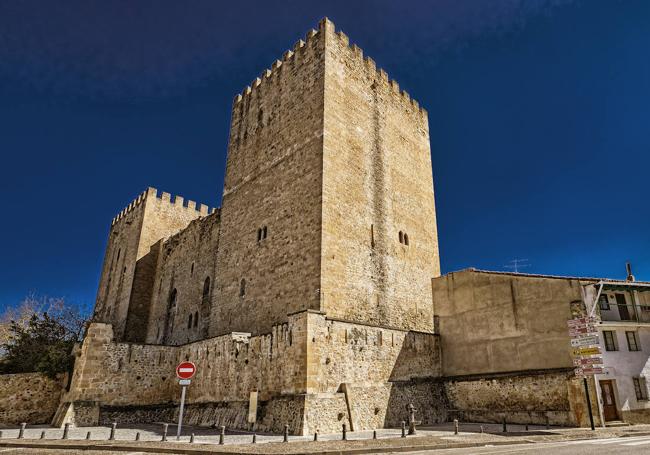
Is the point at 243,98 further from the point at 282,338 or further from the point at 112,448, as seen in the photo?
the point at 112,448

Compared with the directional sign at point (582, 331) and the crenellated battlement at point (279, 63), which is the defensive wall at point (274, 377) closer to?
the directional sign at point (582, 331)

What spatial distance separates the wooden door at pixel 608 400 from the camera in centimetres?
1471

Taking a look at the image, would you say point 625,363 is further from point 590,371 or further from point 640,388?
point 590,371

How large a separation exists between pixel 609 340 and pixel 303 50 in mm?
17330

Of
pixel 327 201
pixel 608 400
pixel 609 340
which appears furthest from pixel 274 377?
pixel 609 340

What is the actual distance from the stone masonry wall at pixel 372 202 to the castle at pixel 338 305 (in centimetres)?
8

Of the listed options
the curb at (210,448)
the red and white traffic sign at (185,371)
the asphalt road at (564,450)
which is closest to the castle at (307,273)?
the red and white traffic sign at (185,371)

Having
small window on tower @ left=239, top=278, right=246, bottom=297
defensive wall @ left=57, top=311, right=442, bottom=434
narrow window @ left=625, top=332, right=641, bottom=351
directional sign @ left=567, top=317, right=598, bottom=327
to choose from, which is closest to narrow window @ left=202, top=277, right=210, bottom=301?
defensive wall @ left=57, top=311, right=442, bottom=434

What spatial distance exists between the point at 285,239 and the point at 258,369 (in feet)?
17.2

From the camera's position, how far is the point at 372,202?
752 inches

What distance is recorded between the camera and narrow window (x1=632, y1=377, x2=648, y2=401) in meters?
15.4

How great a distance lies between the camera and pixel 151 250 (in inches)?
1220

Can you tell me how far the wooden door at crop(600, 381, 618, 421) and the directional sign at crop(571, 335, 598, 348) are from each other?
2127 millimetres

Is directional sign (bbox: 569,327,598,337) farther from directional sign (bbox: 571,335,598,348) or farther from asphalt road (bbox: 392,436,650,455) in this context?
asphalt road (bbox: 392,436,650,455)
